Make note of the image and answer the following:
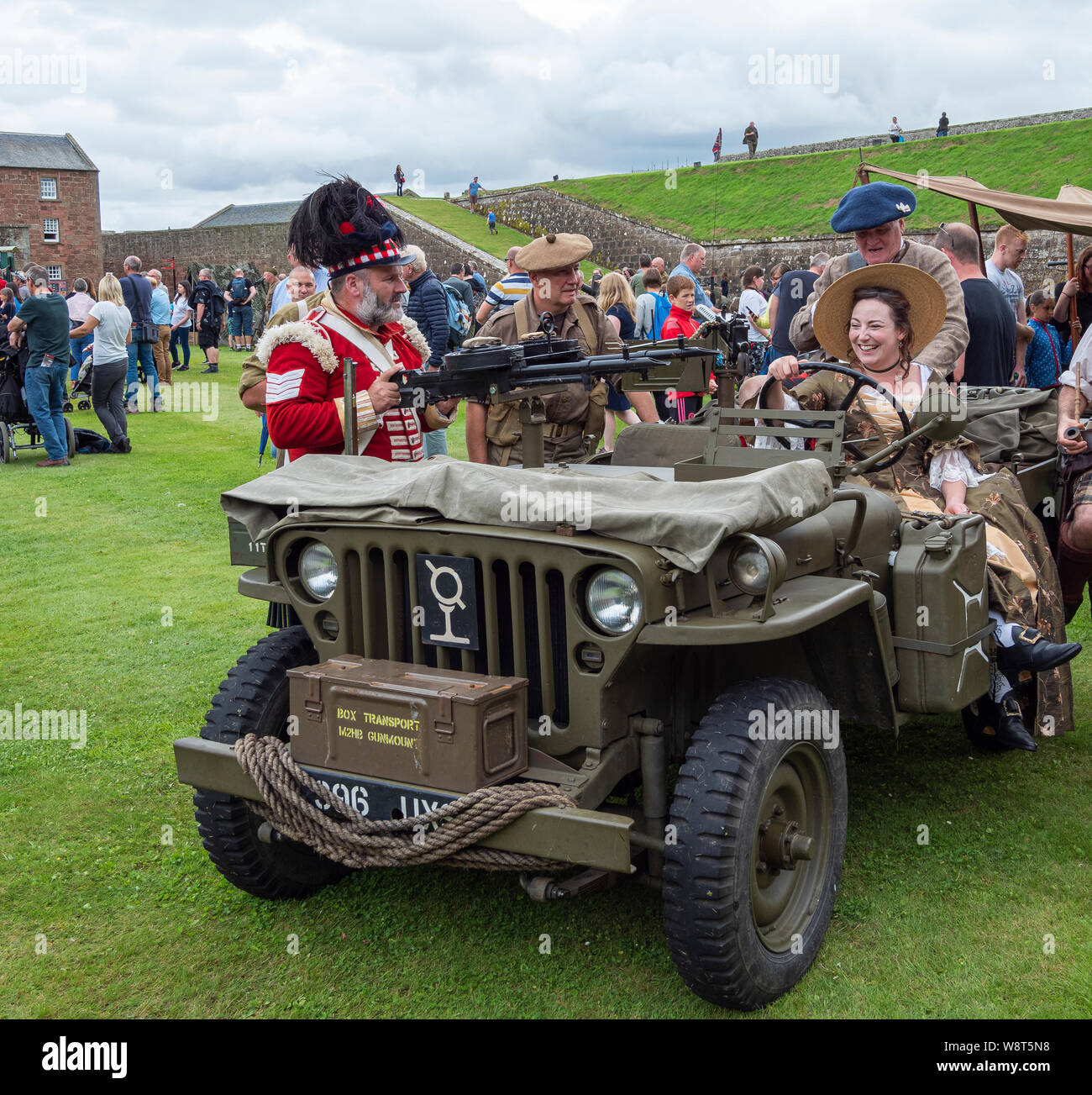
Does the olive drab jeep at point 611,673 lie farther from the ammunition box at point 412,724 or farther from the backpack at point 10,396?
the backpack at point 10,396

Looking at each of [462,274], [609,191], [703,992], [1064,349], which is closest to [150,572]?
[703,992]

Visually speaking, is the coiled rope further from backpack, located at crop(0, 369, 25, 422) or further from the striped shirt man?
backpack, located at crop(0, 369, 25, 422)

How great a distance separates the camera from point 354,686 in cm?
321

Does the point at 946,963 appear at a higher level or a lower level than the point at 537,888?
lower

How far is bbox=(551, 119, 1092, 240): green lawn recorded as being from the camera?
43531 mm

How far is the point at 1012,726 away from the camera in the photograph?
16.1 ft

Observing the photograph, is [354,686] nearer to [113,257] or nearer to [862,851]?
[862,851]

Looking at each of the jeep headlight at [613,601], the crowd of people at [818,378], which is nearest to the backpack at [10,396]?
the crowd of people at [818,378]

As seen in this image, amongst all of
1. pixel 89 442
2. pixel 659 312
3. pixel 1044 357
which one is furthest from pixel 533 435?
pixel 89 442

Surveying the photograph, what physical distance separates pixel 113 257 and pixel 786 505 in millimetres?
64790

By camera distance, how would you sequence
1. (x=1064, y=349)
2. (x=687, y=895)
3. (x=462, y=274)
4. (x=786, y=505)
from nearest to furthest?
1. (x=687, y=895)
2. (x=786, y=505)
3. (x=1064, y=349)
4. (x=462, y=274)

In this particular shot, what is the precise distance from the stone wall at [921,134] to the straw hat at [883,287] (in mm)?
50374

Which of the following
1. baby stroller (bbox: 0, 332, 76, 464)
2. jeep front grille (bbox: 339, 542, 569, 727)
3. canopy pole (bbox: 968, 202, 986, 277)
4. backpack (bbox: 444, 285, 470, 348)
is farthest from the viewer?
baby stroller (bbox: 0, 332, 76, 464)

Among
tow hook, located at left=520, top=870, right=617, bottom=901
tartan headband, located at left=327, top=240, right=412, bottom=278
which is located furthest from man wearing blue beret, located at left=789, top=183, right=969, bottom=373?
tow hook, located at left=520, top=870, right=617, bottom=901
